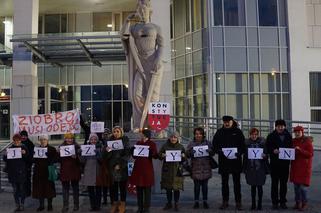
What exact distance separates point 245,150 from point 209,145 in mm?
816

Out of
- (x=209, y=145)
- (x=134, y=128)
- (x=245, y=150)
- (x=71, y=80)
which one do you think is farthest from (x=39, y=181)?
(x=71, y=80)

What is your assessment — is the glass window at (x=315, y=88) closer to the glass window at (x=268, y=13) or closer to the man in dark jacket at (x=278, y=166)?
the glass window at (x=268, y=13)

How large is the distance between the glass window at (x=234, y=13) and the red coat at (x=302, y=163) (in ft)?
53.9

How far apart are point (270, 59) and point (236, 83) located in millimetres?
2356

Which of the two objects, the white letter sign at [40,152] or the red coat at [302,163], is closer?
the red coat at [302,163]

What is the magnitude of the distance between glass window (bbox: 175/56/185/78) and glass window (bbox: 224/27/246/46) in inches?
130

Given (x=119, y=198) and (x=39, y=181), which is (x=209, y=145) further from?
(x=39, y=181)

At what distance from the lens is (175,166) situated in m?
10.3

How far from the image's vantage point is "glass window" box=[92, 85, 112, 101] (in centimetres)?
3175

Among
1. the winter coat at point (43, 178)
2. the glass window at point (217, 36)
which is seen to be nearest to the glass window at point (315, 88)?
the glass window at point (217, 36)

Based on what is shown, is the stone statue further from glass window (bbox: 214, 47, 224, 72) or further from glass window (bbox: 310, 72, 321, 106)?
glass window (bbox: 310, 72, 321, 106)

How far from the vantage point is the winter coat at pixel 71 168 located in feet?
34.2

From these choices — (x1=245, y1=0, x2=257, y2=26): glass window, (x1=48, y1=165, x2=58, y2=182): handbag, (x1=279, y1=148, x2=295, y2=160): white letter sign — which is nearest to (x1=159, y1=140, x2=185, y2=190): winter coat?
(x1=279, y1=148, x2=295, y2=160): white letter sign

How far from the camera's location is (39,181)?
10.5 meters
